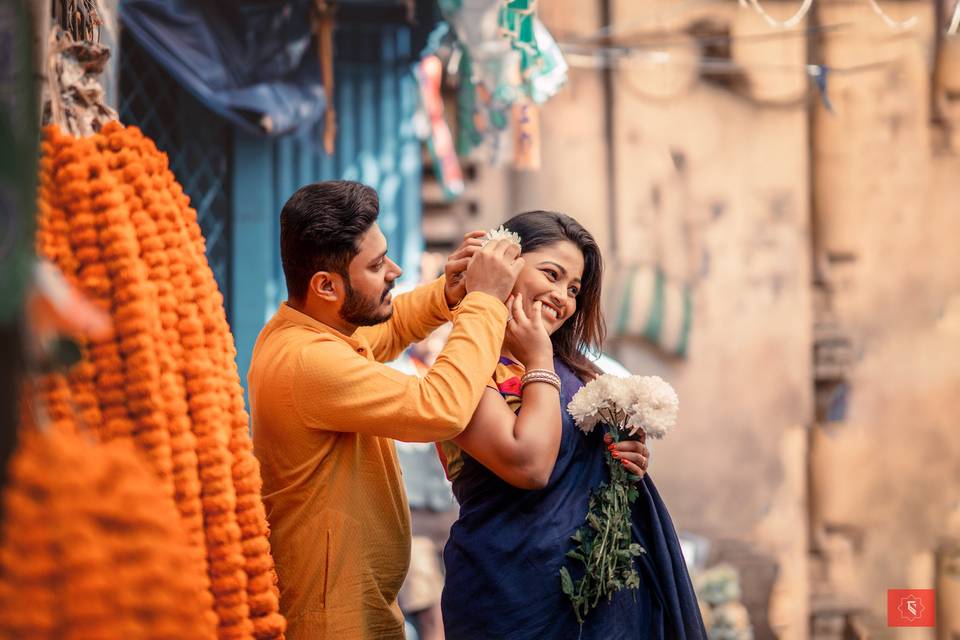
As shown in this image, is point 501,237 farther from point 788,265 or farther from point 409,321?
point 788,265

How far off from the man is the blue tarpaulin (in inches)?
91.3

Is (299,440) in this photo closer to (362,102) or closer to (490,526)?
(490,526)


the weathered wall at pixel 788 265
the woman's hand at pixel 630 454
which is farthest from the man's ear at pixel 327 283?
the weathered wall at pixel 788 265

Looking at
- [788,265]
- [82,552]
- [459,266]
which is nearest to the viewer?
[82,552]

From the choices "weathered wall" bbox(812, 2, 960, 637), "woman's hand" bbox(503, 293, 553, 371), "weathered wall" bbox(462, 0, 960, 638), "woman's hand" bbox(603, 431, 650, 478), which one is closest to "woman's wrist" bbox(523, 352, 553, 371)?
"woman's hand" bbox(503, 293, 553, 371)

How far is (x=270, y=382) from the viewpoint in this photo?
2258 millimetres

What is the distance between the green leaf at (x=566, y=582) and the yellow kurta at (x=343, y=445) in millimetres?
361

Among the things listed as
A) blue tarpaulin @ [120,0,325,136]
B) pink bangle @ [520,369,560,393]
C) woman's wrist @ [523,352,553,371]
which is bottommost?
pink bangle @ [520,369,560,393]

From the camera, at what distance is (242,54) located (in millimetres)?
4613

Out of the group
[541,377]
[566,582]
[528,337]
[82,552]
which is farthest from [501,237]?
[82,552]

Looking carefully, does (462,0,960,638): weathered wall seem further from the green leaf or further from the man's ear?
the green leaf

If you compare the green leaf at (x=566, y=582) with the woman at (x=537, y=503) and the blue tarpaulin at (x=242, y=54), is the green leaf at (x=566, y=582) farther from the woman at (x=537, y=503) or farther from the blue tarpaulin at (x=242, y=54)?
the blue tarpaulin at (x=242, y=54)

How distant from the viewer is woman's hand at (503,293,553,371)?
2309 millimetres

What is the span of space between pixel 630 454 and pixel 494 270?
Answer: 0.52m
